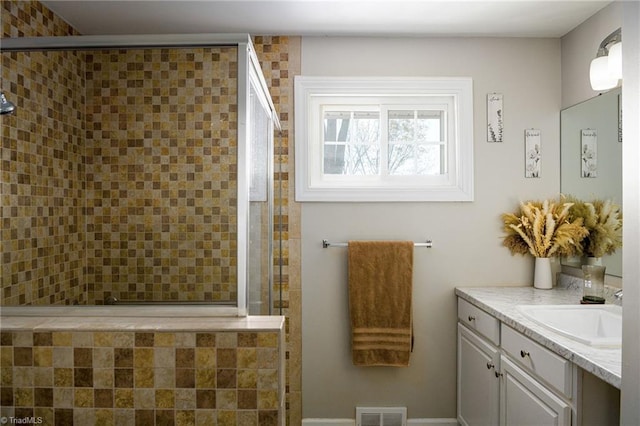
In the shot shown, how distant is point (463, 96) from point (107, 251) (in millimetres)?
2090

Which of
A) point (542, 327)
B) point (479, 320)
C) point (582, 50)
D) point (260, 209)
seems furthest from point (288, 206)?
point (582, 50)

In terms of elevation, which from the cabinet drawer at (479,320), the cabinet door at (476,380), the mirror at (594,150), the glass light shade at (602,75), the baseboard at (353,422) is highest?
the glass light shade at (602,75)

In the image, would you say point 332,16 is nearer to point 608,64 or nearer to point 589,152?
point 608,64

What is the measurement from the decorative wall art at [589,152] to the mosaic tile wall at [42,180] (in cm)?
243

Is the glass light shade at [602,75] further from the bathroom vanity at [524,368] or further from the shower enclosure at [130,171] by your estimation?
the shower enclosure at [130,171]

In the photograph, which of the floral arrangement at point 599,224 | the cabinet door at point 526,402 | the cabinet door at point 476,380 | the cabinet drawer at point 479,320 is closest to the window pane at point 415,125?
the floral arrangement at point 599,224

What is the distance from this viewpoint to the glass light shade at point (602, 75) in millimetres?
1947

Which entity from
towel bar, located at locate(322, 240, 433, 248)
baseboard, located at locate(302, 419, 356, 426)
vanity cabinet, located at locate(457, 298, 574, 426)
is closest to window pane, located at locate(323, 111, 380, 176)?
towel bar, located at locate(322, 240, 433, 248)

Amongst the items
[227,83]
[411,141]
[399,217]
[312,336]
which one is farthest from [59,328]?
[411,141]

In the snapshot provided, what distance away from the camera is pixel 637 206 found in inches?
25.6

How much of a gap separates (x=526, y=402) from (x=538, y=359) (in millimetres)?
227

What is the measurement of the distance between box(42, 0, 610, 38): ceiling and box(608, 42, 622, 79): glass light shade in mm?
441

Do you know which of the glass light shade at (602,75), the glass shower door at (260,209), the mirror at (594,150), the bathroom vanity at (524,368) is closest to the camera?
the bathroom vanity at (524,368)

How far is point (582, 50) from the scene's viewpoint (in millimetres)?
2420
